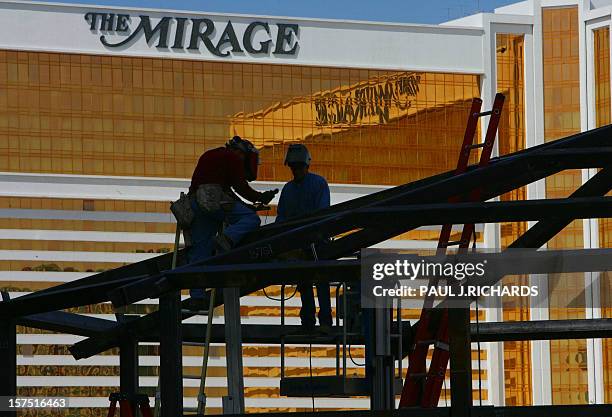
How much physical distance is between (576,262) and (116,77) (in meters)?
49.7

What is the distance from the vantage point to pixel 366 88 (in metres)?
64.0

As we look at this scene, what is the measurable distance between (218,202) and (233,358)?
1.70 m

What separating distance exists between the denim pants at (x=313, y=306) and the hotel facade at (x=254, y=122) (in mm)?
44628

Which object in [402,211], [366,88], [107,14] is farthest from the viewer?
[366,88]

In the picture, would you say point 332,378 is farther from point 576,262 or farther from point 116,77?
point 116,77

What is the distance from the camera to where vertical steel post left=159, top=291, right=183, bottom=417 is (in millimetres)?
11852

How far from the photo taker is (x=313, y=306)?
48.5ft

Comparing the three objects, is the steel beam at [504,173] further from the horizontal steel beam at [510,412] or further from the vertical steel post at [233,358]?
the horizontal steel beam at [510,412]

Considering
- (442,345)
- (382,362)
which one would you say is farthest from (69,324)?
(442,345)

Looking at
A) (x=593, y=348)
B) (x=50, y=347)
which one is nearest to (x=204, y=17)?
(x=50, y=347)

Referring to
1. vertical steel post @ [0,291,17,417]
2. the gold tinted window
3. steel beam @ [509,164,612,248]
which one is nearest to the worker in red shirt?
vertical steel post @ [0,291,17,417]

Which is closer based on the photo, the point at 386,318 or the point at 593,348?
the point at 386,318

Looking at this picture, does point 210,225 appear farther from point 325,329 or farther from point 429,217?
point 429,217

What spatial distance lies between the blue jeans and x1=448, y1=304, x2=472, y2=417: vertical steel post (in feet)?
9.39
